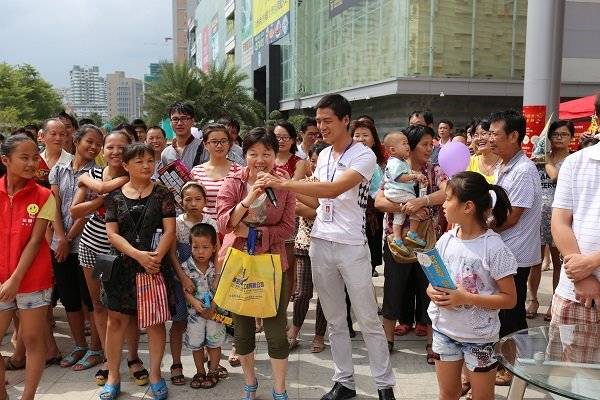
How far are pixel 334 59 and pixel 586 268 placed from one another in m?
21.7

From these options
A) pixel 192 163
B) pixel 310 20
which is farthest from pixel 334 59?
pixel 192 163

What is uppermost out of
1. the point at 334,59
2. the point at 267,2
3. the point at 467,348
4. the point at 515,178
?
the point at 267,2

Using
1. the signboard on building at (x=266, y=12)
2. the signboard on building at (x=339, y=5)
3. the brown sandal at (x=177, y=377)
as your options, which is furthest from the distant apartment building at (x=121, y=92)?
the brown sandal at (x=177, y=377)

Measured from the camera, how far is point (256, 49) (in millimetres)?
37062

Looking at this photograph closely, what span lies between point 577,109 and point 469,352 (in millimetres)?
8370

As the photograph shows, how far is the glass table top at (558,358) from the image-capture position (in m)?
1.87

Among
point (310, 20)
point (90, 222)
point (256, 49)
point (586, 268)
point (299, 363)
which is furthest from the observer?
point (256, 49)

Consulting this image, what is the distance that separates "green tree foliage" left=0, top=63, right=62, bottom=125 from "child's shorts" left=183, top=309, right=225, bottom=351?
1317 inches

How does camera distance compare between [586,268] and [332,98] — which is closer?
[586,268]

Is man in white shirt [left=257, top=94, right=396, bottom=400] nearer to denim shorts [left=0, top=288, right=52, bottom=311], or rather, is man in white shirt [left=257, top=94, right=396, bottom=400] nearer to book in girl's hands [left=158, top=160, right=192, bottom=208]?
book in girl's hands [left=158, top=160, right=192, bottom=208]

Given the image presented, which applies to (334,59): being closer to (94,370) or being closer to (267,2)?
(267,2)

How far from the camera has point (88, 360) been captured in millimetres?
3893

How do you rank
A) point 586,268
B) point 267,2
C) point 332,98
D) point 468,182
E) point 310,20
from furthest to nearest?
point 267,2
point 310,20
point 332,98
point 468,182
point 586,268

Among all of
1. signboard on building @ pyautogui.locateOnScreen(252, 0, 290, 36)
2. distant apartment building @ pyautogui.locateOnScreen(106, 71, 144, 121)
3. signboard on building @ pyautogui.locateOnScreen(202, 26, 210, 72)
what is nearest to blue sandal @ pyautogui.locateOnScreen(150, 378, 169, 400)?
signboard on building @ pyautogui.locateOnScreen(252, 0, 290, 36)
